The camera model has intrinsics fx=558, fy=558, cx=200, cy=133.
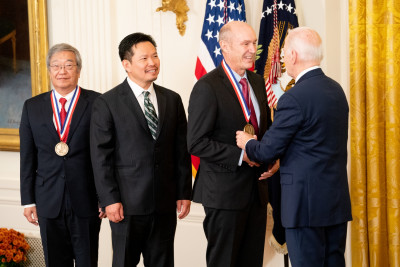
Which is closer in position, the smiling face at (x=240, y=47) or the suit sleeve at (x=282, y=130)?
the suit sleeve at (x=282, y=130)

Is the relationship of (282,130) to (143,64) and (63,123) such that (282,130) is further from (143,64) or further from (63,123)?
(63,123)

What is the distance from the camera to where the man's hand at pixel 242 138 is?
3052mm

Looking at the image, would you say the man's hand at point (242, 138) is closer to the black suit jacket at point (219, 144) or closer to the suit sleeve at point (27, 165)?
the black suit jacket at point (219, 144)

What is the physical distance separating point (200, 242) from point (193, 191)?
1612 millimetres

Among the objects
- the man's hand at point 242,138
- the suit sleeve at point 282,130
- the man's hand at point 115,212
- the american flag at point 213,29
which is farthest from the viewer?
the american flag at point 213,29

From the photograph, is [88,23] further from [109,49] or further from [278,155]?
[278,155]

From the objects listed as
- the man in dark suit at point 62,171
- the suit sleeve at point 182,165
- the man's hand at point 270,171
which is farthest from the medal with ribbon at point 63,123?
the man's hand at point 270,171

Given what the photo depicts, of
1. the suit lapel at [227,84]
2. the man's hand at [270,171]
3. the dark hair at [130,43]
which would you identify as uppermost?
the dark hair at [130,43]

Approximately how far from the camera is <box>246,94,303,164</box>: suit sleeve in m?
2.78

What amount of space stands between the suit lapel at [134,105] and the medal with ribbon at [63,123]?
42 cm

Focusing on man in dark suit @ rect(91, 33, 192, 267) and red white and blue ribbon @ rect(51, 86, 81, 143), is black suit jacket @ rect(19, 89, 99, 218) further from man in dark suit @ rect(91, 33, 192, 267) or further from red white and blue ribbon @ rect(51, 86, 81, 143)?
man in dark suit @ rect(91, 33, 192, 267)

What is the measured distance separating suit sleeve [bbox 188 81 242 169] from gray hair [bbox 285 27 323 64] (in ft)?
1.78

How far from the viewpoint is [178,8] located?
4637 millimetres

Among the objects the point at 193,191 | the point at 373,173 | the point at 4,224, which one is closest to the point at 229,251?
the point at 193,191
